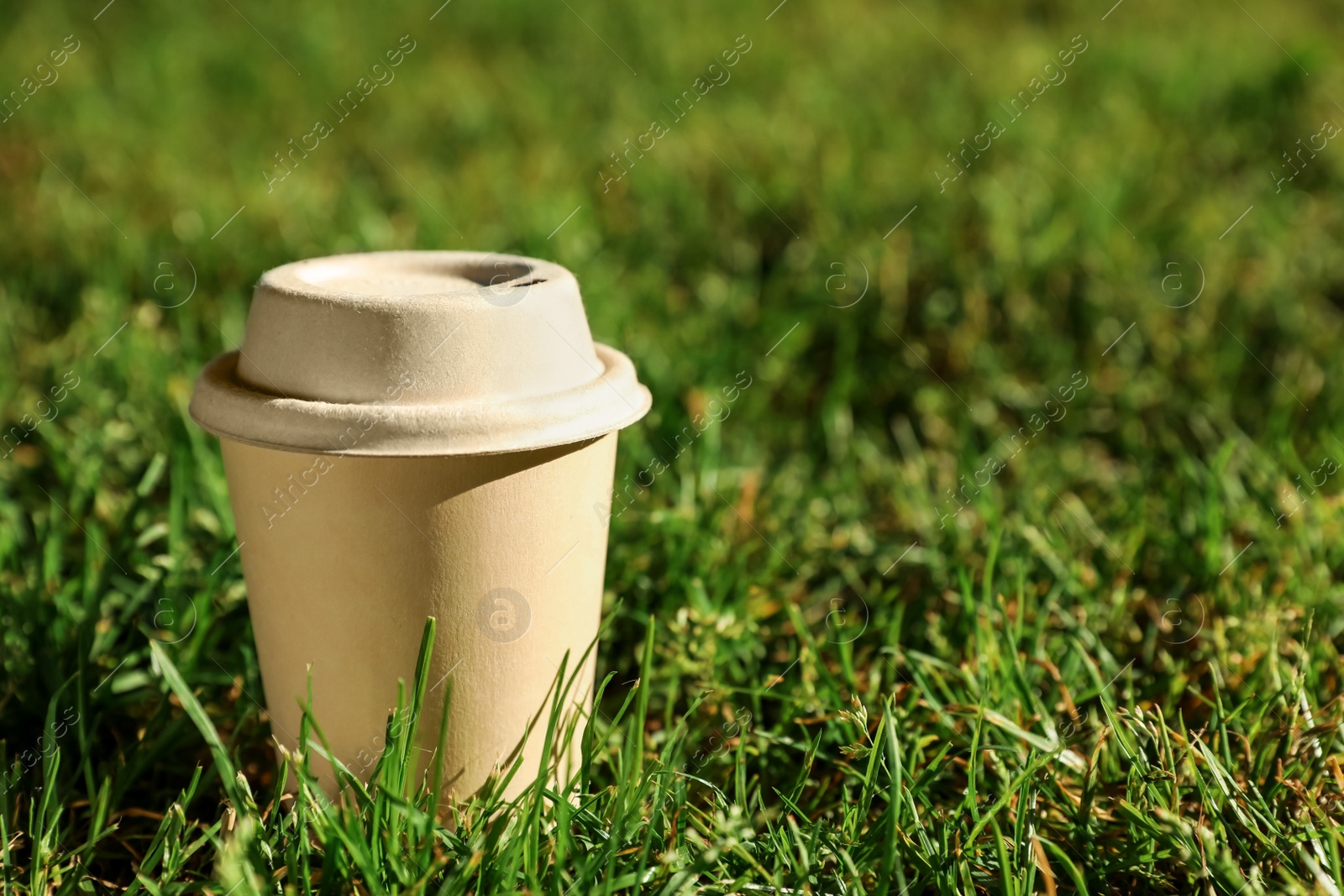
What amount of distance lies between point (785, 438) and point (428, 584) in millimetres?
1634

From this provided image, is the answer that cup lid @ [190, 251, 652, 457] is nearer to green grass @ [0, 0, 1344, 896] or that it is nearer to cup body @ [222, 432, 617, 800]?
cup body @ [222, 432, 617, 800]

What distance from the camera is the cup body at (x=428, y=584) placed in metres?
1.32

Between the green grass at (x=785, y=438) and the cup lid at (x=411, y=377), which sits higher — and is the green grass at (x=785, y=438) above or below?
below

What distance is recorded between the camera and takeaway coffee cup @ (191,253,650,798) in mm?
1271

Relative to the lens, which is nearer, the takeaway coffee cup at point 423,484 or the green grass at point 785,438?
the takeaway coffee cup at point 423,484

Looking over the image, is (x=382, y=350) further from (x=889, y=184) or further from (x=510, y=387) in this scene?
(x=889, y=184)

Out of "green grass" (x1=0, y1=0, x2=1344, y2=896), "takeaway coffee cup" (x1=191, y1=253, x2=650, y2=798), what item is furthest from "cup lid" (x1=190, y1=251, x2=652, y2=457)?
"green grass" (x1=0, y1=0, x2=1344, y2=896)

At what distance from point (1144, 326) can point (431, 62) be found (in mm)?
A: 3373

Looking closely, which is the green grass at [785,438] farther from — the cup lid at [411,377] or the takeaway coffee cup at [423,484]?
the cup lid at [411,377]

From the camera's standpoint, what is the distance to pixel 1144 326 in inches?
122

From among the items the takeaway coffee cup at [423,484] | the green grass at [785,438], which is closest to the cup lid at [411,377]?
the takeaway coffee cup at [423,484]

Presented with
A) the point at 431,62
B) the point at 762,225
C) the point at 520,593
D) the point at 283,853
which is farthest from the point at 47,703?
the point at 431,62

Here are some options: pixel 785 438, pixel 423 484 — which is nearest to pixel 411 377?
pixel 423 484

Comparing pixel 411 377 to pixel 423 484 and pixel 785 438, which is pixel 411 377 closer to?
pixel 423 484
